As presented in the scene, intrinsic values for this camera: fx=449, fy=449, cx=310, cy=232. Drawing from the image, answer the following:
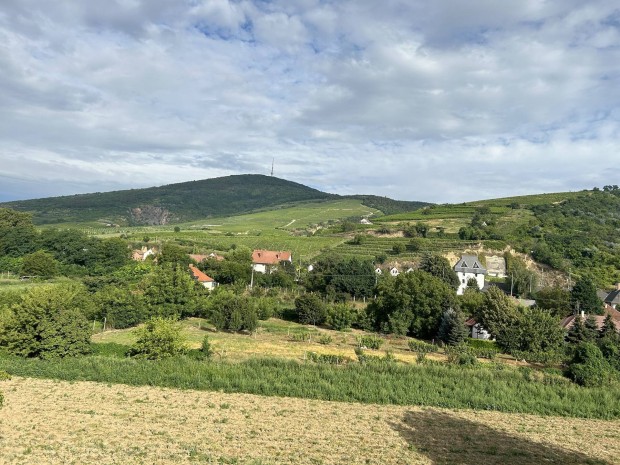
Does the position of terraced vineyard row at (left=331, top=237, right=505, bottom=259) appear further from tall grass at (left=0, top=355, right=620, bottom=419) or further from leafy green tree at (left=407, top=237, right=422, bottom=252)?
tall grass at (left=0, top=355, right=620, bottom=419)

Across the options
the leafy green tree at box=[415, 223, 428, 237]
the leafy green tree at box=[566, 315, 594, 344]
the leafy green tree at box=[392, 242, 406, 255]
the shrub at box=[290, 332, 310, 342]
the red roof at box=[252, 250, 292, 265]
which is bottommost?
the shrub at box=[290, 332, 310, 342]

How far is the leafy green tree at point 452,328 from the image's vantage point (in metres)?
37.3

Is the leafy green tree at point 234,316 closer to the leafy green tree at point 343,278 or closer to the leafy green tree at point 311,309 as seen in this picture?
the leafy green tree at point 311,309

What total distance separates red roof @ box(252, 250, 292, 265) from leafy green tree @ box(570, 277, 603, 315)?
138 feet

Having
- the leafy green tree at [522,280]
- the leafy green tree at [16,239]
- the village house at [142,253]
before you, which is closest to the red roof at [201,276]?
the village house at [142,253]

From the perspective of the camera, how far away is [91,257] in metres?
66.9

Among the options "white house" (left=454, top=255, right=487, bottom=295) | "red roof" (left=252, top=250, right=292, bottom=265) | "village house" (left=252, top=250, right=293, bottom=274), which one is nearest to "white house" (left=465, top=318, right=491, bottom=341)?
"white house" (left=454, top=255, right=487, bottom=295)

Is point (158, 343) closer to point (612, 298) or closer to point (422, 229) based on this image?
point (612, 298)

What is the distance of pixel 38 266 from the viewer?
190 feet

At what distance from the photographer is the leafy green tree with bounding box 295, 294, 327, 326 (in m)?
46.2

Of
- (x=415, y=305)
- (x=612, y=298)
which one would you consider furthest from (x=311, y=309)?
(x=612, y=298)

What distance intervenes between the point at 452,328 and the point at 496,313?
4.02 metres

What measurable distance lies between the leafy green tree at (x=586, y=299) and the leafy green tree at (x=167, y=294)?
133 feet

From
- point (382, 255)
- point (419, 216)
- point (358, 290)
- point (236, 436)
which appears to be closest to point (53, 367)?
point (236, 436)
